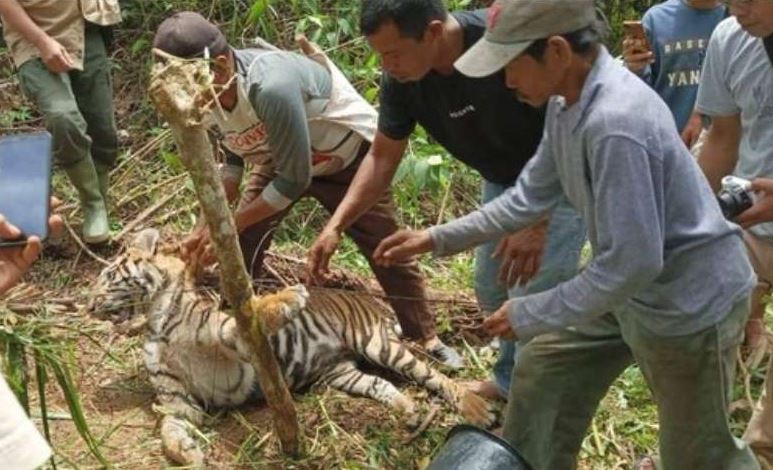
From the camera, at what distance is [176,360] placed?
14.9 feet

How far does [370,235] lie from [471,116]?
1.07m

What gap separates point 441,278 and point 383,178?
164cm

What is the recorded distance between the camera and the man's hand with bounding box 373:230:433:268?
349 centimetres

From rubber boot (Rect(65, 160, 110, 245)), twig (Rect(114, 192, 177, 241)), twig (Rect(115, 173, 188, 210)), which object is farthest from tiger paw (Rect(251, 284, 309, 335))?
twig (Rect(115, 173, 188, 210))

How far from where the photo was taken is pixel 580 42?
274 cm

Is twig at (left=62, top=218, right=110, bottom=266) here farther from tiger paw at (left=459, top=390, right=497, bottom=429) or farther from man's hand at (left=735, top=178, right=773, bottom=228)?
man's hand at (left=735, top=178, right=773, bottom=228)

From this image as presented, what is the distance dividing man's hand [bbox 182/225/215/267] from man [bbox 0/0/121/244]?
155 centimetres

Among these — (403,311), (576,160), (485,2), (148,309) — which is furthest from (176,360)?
(485,2)

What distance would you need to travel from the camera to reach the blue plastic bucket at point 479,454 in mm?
2936

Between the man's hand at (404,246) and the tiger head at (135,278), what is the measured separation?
1.37 metres

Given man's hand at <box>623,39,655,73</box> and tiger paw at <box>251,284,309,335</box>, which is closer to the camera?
tiger paw at <box>251,284,309,335</box>

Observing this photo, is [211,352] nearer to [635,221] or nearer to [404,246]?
[404,246]

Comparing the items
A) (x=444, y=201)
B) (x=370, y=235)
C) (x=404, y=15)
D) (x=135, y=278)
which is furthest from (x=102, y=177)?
(x=404, y=15)

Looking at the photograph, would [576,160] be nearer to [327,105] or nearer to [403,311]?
[327,105]
